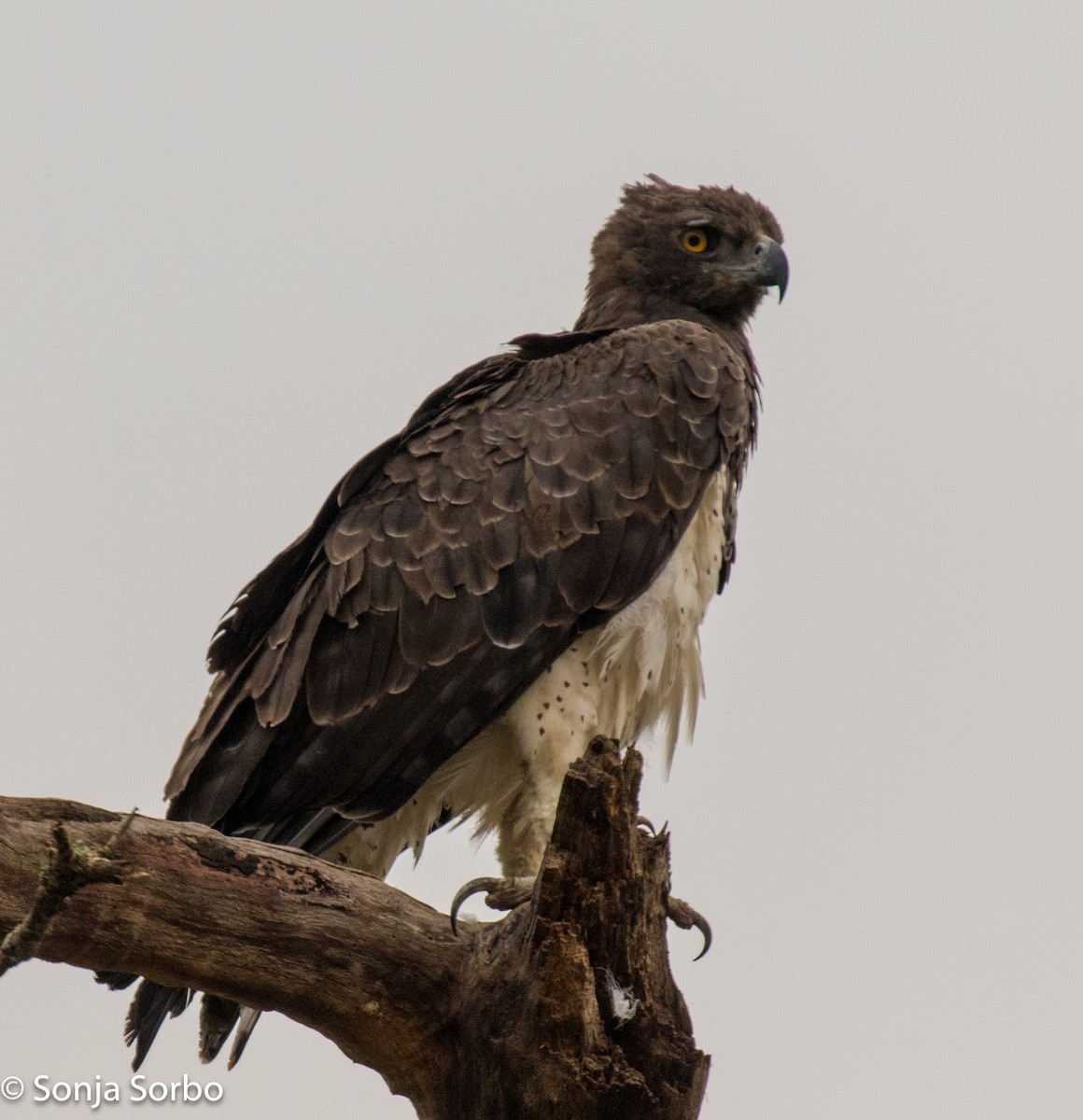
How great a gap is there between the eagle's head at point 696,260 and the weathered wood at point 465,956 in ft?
14.0

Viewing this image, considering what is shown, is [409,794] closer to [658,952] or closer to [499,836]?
→ [499,836]

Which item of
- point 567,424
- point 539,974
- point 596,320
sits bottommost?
point 539,974

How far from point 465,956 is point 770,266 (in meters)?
4.69

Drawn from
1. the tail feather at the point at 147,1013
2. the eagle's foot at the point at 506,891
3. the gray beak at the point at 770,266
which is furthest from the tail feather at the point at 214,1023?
the gray beak at the point at 770,266

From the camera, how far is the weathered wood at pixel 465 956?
5.27 m

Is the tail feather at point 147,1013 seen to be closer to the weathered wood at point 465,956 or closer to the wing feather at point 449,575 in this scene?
the wing feather at point 449,575

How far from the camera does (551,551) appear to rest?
752cm

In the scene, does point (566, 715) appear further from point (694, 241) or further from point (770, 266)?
point (694, 241)

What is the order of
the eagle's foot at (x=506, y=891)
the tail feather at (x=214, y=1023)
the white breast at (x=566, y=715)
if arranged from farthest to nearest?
the white breast at (x=566, y=715)
the tail feather at (x=214, y=1023)
the eagle's foot at (x=506, y=891)

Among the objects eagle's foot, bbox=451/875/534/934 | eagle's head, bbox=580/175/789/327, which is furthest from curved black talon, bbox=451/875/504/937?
eagle's head, bbox=580/175/789/327

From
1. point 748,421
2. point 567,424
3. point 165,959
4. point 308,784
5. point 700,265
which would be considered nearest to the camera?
point 165,959

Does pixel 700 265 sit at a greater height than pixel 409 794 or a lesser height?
greater

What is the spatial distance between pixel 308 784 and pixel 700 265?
382 cm

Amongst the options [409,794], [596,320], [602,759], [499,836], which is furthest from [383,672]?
[596,320]
